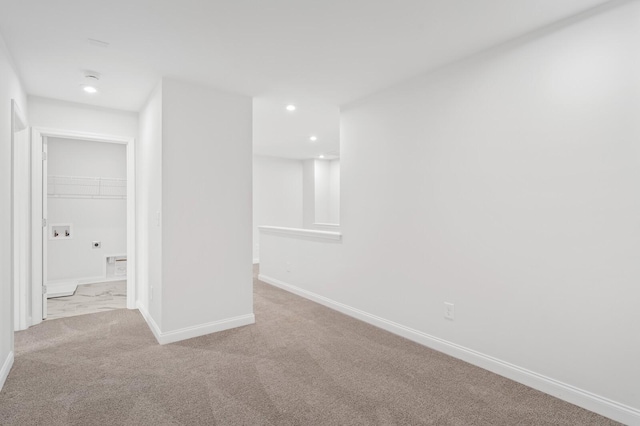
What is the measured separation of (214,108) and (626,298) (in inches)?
137

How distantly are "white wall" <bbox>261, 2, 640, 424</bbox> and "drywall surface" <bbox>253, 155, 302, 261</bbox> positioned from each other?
14.4 feet

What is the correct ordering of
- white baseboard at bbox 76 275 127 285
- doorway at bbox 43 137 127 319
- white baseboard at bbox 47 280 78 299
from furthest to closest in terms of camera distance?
white baseboard at bbox 76 275 127 285
doorway at bbox 43 137 127 319
white baseboard at bbox 47 280 78 299

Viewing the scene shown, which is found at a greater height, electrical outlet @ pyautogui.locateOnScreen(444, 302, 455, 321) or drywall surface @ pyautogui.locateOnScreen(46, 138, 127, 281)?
drywall surface @ pyautogui.locateOnScreen(46, 138, 127, 281)

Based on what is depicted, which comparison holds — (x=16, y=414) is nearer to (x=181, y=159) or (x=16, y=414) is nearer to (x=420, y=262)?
(x=181, y=159)

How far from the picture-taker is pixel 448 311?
2729 mm

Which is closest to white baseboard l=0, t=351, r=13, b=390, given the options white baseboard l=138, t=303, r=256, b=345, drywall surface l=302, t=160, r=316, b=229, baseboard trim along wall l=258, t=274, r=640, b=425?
white baseboard l=138, t=303, r=256, b=345

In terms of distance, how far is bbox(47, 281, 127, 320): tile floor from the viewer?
3.99 metres

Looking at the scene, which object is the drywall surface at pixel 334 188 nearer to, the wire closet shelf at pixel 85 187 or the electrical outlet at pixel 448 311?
the wire closet shelf at pixel 85 187

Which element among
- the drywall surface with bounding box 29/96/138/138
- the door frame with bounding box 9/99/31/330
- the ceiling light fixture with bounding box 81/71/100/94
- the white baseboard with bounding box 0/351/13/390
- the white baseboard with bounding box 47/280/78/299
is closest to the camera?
the white baseboard with bounding box 0/351/13/390

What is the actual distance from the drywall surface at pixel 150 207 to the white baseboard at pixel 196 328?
3.5 inches

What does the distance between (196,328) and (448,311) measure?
232 centimetres

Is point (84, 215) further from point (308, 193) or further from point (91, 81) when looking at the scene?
point (308, 193)

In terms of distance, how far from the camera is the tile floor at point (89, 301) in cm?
399

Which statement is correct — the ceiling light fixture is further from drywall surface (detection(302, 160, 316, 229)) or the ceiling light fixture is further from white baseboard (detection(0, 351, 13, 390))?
drywall surface (detection(302, 160, 316, 229))
